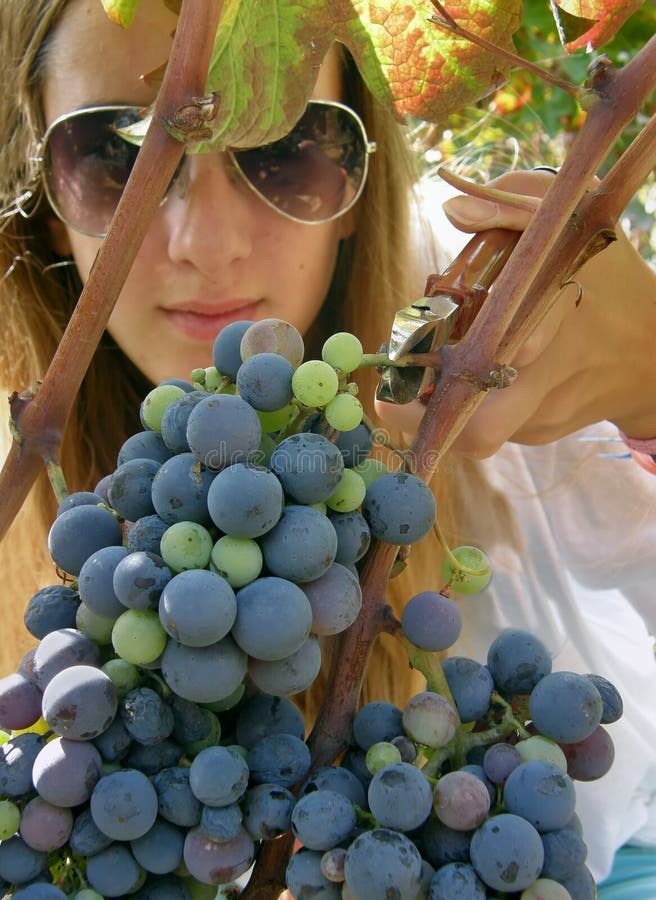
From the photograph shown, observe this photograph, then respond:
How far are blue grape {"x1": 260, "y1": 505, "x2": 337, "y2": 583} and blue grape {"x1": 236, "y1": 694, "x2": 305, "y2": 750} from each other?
80 millimetres

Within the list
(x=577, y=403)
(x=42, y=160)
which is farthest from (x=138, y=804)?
(x=42, y=160)

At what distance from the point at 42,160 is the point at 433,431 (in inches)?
34.4

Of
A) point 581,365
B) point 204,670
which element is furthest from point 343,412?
point 581,365

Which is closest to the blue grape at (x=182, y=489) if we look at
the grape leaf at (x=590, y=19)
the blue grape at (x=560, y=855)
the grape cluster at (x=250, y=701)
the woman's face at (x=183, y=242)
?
the grape cluster at (x=250, y=701)

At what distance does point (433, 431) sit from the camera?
0.38 metres

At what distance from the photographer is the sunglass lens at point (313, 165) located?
1.02m

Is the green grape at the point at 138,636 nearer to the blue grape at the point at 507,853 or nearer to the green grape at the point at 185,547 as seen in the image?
the green grape at the point at 185,547

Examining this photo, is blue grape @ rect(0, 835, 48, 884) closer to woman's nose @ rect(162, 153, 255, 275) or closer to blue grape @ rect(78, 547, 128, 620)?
blue grape @ rect(78, 547, 128, 620)

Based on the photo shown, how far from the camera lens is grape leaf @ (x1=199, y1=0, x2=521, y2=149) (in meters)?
0.47

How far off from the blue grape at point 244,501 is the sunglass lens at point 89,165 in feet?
2.58

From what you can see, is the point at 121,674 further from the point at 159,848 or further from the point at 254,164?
the point at 254,164

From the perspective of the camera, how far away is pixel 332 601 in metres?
0.34

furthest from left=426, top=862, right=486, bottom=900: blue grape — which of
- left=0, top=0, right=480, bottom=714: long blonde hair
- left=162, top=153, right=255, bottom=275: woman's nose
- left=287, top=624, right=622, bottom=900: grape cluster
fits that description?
left=162, top=153, right=255, bottom=275: woman's nose

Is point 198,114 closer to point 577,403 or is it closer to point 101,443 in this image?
point 577,403
